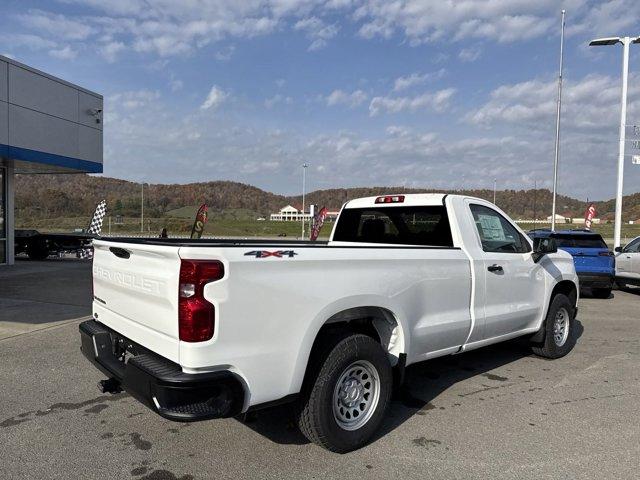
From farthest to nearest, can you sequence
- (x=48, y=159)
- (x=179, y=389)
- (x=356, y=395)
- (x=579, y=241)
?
(x=48, y=159)
(x=579, y=241)
(x=356, y=395)
(x=179, y=389)

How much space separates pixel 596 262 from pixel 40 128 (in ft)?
52.0

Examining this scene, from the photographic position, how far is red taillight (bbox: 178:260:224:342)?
2.87m

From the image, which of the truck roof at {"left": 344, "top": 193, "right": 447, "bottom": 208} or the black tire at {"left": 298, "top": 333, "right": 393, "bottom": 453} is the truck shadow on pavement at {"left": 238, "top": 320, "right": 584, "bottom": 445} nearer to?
the black tire at {"left": 298, "top": 333, "right": 393, "bottom": 453}

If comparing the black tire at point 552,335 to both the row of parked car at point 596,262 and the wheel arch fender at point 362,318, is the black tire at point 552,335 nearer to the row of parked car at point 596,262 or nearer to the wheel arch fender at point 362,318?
the wheel arch fender at point 362,318

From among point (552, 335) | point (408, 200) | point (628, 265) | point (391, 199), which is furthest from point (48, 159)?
point (628, 265)

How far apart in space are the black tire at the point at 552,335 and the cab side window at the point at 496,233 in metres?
0.94

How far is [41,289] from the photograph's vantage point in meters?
11.3

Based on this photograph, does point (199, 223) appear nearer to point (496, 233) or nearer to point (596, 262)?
point (596, 262)

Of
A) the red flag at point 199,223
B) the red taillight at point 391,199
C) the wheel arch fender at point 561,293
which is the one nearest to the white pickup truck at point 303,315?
the red taillight at point 391,199

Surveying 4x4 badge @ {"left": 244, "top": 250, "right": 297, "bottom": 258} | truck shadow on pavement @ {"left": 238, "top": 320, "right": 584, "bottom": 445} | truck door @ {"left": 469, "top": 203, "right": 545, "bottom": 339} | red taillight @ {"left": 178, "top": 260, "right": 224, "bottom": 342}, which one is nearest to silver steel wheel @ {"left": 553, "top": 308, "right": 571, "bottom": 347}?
truck shadow on pavement @ {"left": 238, "top": 320, "right": 584, "bottom": 445}

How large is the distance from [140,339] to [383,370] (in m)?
1.77

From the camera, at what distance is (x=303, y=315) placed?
3.24 meters

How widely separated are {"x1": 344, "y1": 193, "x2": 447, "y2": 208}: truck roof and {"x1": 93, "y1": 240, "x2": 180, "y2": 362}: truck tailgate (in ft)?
9.44

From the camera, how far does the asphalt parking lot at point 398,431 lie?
3.40 m
